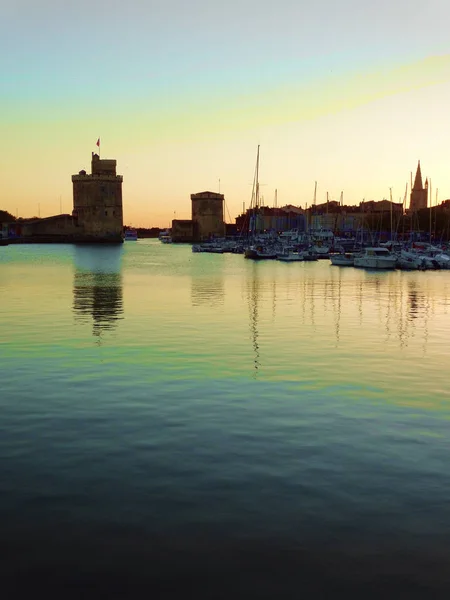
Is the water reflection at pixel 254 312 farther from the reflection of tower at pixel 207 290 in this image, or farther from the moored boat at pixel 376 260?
the moored boat at pixel 376 260

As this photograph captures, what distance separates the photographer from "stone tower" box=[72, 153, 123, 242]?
472ft

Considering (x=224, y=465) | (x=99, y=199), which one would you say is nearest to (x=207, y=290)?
(x=224, y=465)

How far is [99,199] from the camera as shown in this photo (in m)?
144

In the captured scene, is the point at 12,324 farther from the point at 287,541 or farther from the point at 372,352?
the point at 287,541

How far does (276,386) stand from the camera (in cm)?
1268

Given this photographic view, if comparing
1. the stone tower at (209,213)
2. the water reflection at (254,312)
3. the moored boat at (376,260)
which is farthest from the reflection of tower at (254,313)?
the stone tower at (209,213)

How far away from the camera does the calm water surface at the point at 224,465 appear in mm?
5629

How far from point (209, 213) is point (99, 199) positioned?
3453 cm

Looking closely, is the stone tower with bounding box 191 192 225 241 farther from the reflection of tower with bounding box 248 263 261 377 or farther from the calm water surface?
the calm water surface

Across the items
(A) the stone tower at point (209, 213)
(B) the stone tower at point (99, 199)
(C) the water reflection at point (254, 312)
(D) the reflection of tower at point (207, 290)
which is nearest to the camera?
(C) the water reflection at point (254, 312)

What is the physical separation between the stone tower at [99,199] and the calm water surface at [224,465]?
12885 cm

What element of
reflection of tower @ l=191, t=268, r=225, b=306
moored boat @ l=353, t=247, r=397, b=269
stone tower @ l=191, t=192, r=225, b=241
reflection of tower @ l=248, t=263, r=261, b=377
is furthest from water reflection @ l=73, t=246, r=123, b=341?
stone tower @ l=191, t=192, r=225, b=241

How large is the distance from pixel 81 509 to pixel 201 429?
10.1ft

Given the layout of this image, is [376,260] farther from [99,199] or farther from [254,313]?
[99,199]
